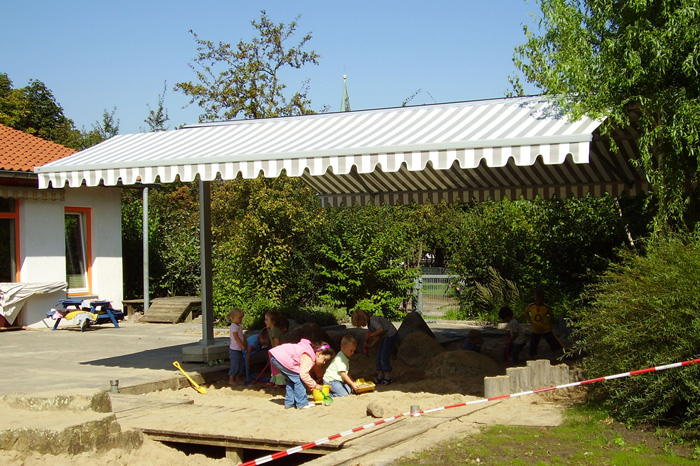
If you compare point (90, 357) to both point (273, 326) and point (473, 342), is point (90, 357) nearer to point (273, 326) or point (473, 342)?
point (273, 326)

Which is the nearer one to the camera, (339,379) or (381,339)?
(339,379)

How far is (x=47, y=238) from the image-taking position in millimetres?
18594

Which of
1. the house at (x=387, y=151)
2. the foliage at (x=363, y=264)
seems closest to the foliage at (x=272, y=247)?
the foliage at (x=363, y=264)

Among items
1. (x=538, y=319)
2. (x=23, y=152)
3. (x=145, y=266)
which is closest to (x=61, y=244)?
(x=23, y=152)

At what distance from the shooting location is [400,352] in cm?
1259

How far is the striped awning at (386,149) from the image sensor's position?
845 centimetres

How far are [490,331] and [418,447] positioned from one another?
10156 millimetres

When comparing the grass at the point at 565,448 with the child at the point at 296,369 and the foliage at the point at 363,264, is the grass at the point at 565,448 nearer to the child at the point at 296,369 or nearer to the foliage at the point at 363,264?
the child at the point at 296,369

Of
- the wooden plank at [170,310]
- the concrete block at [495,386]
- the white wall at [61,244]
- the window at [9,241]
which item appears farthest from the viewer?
the wooden plank at [170,310]

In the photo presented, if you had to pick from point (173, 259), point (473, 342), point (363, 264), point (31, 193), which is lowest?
point (473, 342)

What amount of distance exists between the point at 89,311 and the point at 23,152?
4.23 m

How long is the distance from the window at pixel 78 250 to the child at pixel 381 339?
10.9 m

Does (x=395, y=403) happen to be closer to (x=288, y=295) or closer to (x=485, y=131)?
(x=485, y=131)

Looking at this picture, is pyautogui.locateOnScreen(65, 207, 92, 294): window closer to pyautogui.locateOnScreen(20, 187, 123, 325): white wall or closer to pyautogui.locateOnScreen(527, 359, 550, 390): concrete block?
pyautogui.locateOnScreen(20, 187, 123, 325): white wall
